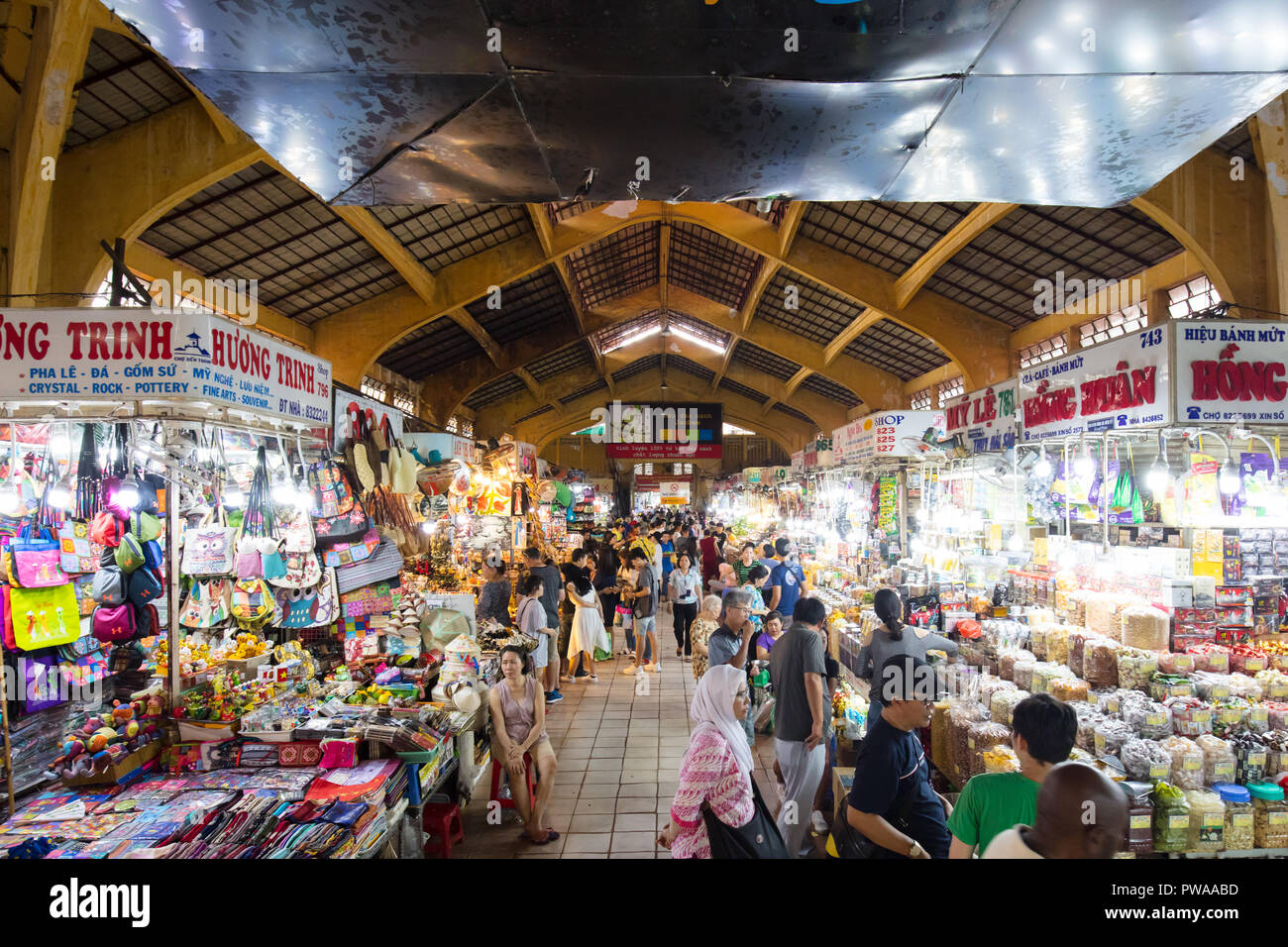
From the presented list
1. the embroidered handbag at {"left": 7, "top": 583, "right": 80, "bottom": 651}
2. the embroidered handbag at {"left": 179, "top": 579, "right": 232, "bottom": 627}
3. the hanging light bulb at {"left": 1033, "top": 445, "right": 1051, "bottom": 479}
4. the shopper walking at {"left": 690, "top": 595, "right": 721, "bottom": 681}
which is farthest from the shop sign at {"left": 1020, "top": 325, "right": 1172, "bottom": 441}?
the embroidered handbag at {"left": 7, "top": 583, "right": 80, "bottom": 651}

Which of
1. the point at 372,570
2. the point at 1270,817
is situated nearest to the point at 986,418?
the point at 1270,817

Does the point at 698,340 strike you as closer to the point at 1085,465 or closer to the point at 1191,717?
the point at 1085,465

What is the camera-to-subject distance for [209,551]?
14.2 feet

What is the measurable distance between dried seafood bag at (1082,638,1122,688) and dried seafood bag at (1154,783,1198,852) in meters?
1.23

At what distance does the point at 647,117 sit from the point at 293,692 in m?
4.13

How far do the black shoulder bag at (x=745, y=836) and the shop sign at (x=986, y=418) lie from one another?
163 inches

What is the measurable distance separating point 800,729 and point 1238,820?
1904 millimetres

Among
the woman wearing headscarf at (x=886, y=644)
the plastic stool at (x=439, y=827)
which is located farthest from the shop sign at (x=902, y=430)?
the plastic stool at (x=439, y=827)

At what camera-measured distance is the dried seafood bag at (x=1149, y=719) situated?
3.22m

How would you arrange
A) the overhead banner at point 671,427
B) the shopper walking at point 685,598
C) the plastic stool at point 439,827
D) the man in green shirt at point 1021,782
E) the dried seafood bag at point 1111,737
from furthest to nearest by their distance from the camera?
the overhead banner at point 671,427, the shopper walking at point 685,598, the plastic stool at point 439,827, the dried seafood bag at point 1111,737, the man in green shirt at point 1021,782

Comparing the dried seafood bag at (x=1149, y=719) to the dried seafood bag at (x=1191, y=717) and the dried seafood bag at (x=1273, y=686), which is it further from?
the dried seafood bag at (x=1273, y=686)

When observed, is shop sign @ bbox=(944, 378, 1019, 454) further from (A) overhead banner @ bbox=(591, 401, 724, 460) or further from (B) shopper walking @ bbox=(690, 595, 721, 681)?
(A) overhead banner @ bbox=(591, 401, 724, 460)

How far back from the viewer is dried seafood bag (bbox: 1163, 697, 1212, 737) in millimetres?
3223
